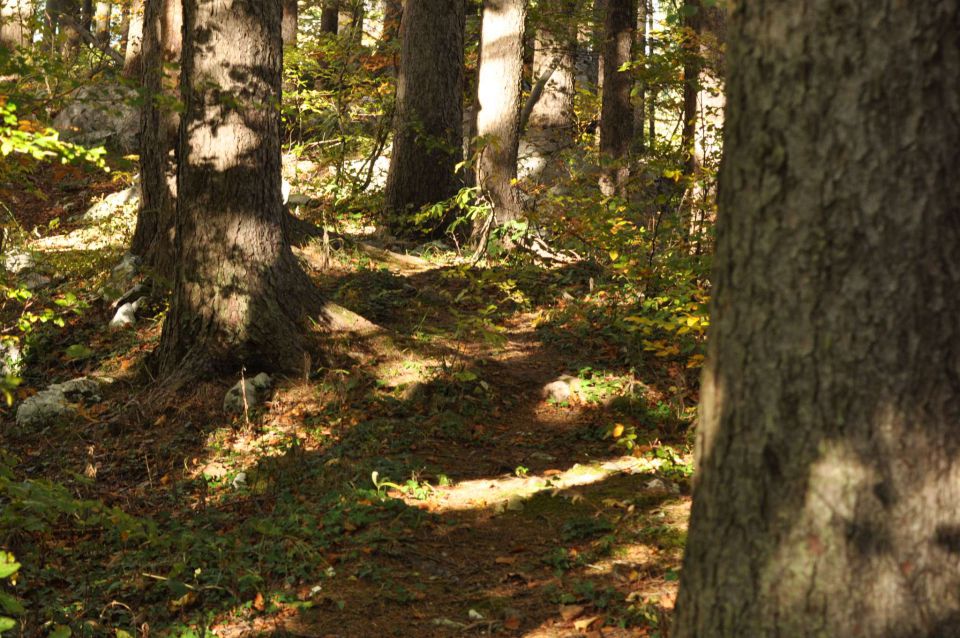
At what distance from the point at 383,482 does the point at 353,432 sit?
1008mm

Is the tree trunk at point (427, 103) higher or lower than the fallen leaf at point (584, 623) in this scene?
higher

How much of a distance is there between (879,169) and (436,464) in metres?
4.17

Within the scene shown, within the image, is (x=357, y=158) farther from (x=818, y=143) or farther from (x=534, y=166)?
(x=818, y=143)

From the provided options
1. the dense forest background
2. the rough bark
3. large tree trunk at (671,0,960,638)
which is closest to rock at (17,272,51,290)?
the dense forest background

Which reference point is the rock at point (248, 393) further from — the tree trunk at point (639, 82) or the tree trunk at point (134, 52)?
the tree trunk at point (134, 52)

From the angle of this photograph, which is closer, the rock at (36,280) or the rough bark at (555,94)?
the rock at (36,280)

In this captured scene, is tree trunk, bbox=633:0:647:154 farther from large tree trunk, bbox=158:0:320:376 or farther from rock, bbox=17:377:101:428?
rock, bbox=17:377:101:428

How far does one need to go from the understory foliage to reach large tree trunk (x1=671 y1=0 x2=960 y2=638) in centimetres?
116

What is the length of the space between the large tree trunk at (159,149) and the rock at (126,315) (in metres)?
0.38

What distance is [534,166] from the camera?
15766mm

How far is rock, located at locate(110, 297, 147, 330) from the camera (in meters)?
8.20

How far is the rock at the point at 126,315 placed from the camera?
26.9ft

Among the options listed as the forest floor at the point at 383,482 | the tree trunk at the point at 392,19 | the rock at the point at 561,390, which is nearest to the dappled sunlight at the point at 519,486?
the forest floor at the point at 383,482

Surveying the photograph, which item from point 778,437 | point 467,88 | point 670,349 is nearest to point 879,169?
point 778,437
